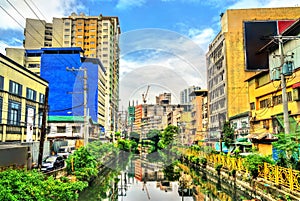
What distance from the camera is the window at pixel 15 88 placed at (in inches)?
584

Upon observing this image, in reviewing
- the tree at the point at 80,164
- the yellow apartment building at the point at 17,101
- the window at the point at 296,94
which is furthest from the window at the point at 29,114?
the window at the point at 296,94

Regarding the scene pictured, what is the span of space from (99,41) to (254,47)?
125ft

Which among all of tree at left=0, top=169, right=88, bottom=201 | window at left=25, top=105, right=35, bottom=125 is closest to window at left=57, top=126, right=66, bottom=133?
window at left=25, top=105, right=35, bottom=125

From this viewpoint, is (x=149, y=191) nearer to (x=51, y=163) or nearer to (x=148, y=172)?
(x=51, y=163)

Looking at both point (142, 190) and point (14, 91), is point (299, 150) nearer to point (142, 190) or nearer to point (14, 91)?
point (142, 190)

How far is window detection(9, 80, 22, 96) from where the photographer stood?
14.8 meters

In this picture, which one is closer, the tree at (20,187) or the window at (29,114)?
the tree at (20,187)

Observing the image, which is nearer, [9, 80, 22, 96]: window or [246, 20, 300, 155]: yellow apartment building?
[246, 20, 300, 155]: yellow apartment building

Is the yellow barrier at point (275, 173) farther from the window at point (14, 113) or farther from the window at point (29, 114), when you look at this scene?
the window at point (14, 113)

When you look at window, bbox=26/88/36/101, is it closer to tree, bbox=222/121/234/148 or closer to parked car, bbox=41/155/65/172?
parked car, bbox=41/155/65/172

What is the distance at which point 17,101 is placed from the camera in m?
15.7

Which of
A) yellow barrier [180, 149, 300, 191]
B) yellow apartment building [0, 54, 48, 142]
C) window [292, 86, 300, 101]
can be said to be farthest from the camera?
window [292, 86, 300, 101]

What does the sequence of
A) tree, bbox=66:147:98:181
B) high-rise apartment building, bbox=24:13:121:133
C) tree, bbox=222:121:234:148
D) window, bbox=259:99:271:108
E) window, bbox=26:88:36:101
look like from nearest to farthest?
tree, bbox=66:147:98:181 < window, bbox=26:88:36:101 < window, bbox=259:99:271:108 < tree, bbox=222:121:234:148 < high-rise apartment building, bbox=24:13:121:133

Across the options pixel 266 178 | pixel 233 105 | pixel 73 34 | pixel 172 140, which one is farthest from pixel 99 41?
pixel 266 178
